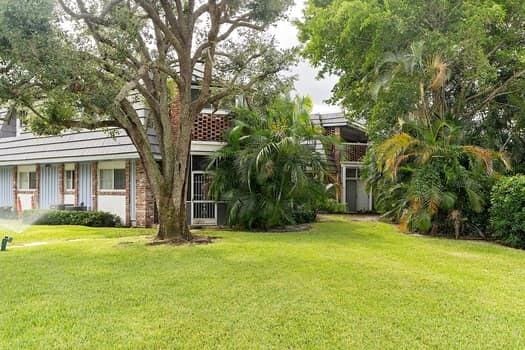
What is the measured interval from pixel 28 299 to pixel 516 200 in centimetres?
1061

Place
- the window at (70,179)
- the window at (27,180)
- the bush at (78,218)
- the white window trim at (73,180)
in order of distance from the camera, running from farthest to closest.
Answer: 1. the window at (27,180)
2. the window at (70,179)
3. the white window trim at (73,180)
4. the bush at (78,218)

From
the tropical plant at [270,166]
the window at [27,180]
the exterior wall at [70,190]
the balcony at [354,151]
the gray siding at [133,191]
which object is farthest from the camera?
the balcony at [354,151]

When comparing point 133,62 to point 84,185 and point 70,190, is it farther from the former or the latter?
point 70,190

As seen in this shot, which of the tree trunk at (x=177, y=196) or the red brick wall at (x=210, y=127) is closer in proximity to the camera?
the tree trunk at (x=177, y=196)

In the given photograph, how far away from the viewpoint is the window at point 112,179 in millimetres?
16875

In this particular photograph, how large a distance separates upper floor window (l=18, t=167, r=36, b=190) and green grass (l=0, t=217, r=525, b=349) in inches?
465

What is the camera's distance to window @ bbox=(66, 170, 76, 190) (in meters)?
18.8

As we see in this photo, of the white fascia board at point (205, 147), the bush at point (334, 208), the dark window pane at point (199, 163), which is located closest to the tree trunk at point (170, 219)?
the white fascia board at point (205, 147)

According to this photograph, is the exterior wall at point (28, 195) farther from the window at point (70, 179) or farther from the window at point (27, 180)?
the window at point (70, 179)

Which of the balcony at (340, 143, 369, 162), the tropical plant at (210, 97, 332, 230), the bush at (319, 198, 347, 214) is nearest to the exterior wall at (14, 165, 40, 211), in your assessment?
the tropical plant at (210, 97, 332, 230)

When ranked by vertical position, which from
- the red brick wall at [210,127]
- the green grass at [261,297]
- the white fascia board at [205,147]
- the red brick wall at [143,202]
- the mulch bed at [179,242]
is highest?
the red brick wall at [210,127]

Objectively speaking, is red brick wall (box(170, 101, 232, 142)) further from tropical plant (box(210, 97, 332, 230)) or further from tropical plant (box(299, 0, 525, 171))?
tropical plant (box(299, 0, 525, 171))

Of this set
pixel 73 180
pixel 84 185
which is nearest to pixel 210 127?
pixel 84 185

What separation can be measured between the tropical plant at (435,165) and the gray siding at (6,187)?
18.5m
